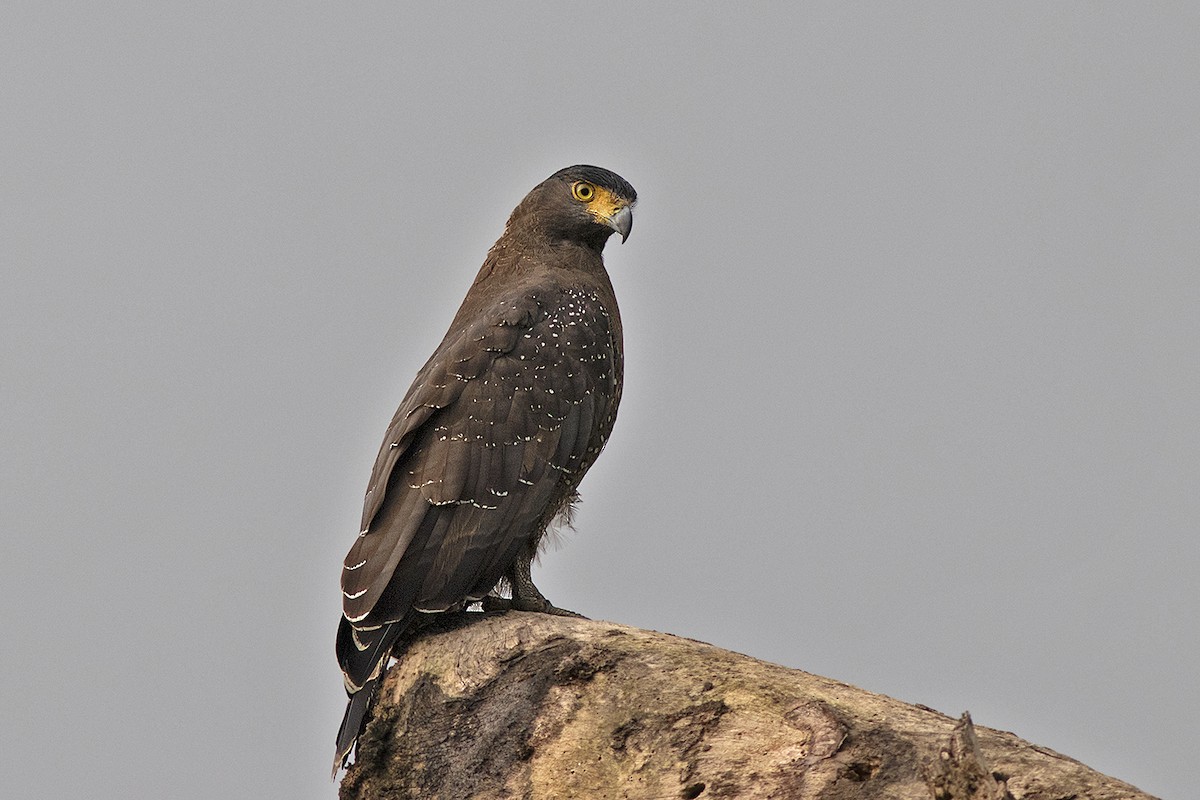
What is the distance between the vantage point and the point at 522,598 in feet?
25.6

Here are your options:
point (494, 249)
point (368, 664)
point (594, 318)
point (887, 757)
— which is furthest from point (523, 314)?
point (887, 757)

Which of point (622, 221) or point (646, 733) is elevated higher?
point (622, 221)

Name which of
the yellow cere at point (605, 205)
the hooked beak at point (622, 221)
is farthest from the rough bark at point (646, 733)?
the yellow cere at point (605, 205)

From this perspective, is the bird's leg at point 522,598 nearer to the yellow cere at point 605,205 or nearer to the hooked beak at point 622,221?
the hooked beak at point 622,221

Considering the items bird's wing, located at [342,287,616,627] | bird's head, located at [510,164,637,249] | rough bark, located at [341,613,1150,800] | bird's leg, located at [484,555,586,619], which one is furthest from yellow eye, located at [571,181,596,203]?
rough bark, located at [341,613,1150,800]

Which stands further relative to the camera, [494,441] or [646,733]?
[494,441]

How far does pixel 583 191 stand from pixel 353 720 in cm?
359

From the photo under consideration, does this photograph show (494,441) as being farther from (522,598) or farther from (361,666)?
(361,666)

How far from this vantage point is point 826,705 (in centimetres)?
590

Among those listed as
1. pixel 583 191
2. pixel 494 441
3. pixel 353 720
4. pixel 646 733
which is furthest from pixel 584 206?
pixel 646 733

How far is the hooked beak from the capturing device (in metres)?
8.48

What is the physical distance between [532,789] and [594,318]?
294 centimetres

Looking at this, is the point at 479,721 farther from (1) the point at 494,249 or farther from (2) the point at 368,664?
(1) the point at 494,249

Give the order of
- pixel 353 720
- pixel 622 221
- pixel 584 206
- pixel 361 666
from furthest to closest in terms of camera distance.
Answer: pixel 584 206
pixel 622 221
pixel 361 666
pixel 353 720
